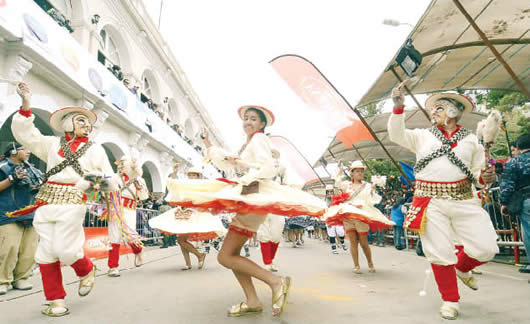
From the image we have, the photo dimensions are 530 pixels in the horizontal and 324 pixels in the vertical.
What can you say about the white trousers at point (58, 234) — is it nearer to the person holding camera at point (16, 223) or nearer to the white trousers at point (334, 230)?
the person holding camera at point (16, 223)

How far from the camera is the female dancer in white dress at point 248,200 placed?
3.00 m

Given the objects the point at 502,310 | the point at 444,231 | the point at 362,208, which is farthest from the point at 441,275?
the point at 362,208

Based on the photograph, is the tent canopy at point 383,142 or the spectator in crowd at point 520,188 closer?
the spectator in crowd at point 520,188

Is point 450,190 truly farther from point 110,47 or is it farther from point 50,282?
point 110,47

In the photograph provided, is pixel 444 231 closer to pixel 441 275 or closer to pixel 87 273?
pixel 441 275

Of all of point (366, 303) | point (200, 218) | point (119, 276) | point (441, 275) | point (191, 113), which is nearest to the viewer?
point (441, 275)

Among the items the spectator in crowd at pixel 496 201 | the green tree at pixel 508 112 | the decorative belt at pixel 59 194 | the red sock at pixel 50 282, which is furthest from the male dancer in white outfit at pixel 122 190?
the green tree at pixel 508 112

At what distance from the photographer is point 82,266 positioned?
12.2ft

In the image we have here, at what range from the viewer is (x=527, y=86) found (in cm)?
825

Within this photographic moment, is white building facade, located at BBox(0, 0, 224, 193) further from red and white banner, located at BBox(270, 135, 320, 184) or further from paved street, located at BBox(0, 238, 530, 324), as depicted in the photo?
red and white banner, located at BBox(270, 135, 320, 184)

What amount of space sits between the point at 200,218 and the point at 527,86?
8306mm

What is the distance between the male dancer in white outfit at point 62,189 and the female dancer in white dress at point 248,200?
111 centimetres

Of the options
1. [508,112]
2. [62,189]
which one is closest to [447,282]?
[62,189]

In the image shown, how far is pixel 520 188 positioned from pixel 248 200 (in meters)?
→ 3.98
